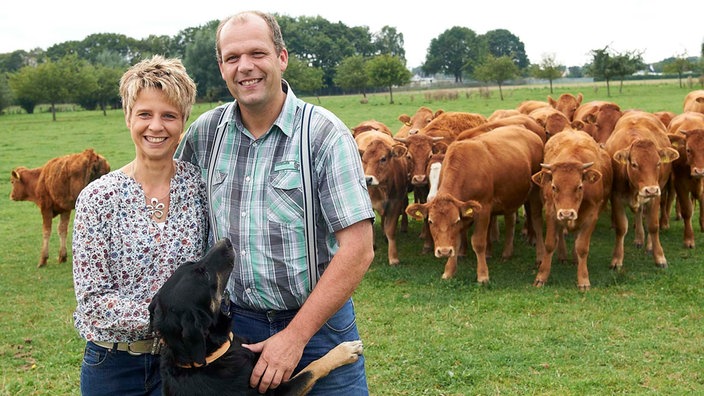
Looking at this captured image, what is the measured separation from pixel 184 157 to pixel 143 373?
1.10 metres

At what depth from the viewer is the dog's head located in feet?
10.1

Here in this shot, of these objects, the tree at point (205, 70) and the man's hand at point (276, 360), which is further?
the tree at point (205, 70)

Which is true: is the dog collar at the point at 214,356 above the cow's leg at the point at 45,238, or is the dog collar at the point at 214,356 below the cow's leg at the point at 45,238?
above

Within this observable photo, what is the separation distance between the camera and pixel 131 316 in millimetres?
3215

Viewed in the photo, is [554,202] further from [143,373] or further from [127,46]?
[127,46]

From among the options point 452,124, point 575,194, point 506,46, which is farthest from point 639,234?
point 506,46

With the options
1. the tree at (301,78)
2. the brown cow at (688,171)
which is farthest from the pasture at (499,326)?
the tree at (301,78)

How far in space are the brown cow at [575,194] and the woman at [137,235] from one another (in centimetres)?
635

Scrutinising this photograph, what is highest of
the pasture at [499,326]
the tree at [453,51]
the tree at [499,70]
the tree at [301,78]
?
the tree at [453,51]

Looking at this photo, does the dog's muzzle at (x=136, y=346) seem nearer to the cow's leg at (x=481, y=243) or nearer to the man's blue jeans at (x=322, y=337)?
the man's blue jeans at (x=322, y=337)

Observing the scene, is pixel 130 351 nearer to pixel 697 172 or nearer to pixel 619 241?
pixel 619 241

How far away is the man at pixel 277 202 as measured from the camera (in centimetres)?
315

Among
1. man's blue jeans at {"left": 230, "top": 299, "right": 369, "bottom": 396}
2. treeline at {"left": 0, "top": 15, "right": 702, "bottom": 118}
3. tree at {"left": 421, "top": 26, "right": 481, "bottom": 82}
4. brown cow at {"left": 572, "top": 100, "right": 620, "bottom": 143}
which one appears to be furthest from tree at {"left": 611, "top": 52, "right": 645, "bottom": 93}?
tree at {"left": 421, "top": 26, "right": 481, "bottom": 82}

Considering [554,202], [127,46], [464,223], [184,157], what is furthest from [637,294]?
[127,46]
